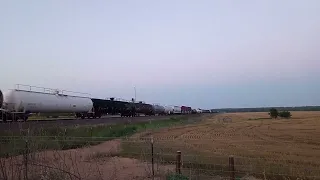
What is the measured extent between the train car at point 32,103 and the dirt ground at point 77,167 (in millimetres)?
13222

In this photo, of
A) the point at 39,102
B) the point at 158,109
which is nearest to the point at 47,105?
the point at 39,102

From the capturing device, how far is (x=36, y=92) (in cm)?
3316

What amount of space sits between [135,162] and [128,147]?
3.71 m

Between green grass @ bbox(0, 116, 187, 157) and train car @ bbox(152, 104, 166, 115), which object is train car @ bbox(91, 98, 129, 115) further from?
train car @ bbox(152, 104, 166, 115)

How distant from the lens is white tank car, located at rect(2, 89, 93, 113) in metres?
30.2

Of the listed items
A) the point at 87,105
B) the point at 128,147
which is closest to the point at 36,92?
the point at 87,105

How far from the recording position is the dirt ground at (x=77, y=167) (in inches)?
305

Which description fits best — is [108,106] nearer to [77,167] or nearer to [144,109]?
[144,109]

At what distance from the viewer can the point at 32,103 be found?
31672mm

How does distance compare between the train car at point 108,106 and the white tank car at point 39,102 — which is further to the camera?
the train car at point 108,106

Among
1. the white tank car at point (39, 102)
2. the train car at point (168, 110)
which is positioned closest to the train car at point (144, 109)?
the train car at point (168, 110)

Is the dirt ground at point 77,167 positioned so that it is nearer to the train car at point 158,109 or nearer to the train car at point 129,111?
the train car at point 129,111

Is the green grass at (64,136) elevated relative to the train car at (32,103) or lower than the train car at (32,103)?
lower

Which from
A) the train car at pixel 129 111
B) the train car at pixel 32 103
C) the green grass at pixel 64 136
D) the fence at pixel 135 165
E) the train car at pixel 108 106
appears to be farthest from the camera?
the train car at pixel 129 111
